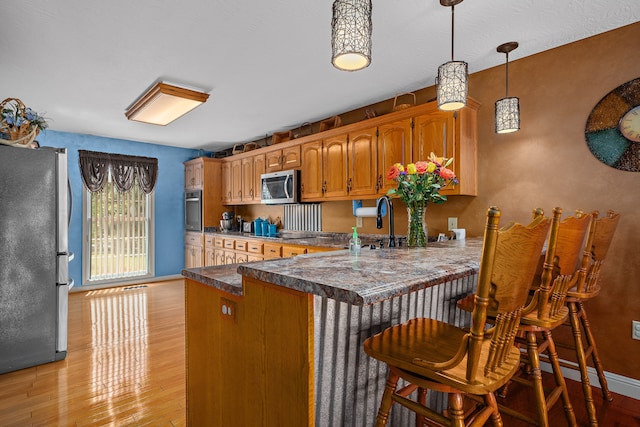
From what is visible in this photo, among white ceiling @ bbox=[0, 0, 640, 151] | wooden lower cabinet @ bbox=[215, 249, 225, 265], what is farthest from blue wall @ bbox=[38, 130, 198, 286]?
white ceiling @ bbox=[0, 0, 640, 151]

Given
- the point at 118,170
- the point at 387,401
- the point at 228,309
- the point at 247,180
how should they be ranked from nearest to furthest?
the point at 387,401 < the point at 228,309 < the point at 247,180 < the point at 118,170

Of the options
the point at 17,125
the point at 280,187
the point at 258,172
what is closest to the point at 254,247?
the point at 280,187

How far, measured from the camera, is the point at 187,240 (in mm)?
6289

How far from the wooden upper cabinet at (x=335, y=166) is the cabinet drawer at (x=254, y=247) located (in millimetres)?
1231

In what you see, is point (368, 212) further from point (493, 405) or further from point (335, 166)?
point (493, 405)

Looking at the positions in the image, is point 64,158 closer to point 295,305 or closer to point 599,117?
point 295,305

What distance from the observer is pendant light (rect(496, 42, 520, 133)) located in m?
2.52

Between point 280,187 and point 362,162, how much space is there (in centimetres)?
137

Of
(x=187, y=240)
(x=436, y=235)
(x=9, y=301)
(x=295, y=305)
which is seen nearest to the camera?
(x=295, y=305)

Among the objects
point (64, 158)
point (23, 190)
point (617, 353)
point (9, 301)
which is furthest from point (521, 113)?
point (9, 301)

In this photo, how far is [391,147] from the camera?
3.36m

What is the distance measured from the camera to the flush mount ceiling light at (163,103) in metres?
3.26

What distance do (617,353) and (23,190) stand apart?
449 cm

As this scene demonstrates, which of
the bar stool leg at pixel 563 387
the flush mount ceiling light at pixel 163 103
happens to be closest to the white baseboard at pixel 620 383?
the bar stool leg at pixel 563 387
